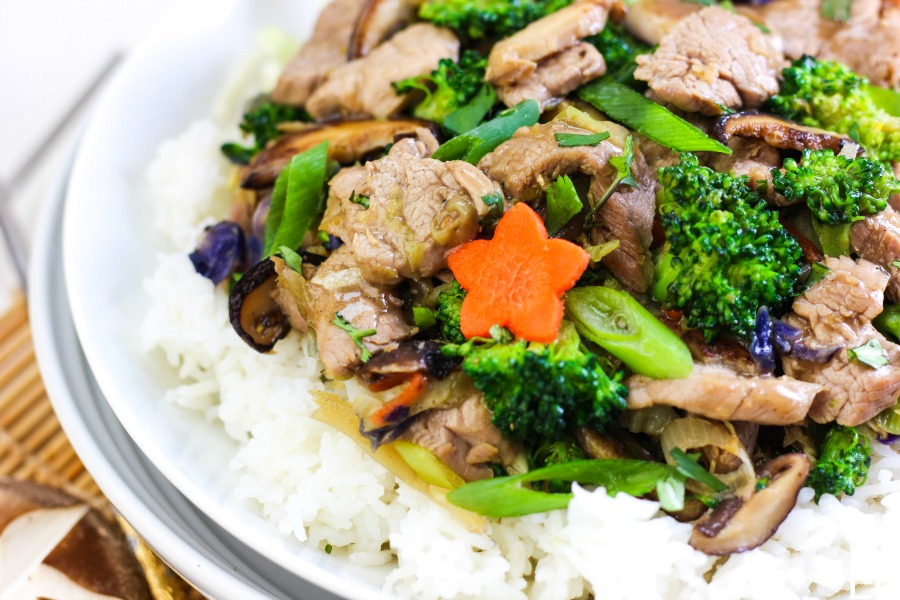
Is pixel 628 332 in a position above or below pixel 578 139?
below

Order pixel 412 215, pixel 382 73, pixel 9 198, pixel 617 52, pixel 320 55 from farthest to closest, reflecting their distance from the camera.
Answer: pixel 9 198, pixel 320 55, pixel 382 73, pixel 617 52, pixel 412 215

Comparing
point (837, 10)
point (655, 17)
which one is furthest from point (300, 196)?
point (837, 10)

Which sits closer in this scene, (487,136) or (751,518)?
(751,518)

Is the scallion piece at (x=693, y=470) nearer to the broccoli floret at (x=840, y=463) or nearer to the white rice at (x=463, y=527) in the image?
the white rice at (x=463, y=527)

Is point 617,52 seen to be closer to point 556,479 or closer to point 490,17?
point 490,17

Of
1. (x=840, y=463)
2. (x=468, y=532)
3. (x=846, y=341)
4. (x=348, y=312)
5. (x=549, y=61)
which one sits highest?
(x=549, y=61)

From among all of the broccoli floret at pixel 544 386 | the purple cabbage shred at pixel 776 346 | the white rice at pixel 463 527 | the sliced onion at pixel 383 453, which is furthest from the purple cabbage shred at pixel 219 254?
the purple cabbage shred at pixel 776 346

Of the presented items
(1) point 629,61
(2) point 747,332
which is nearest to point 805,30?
(1) point 629,61

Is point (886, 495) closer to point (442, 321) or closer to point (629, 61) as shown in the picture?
point (442, 321)
